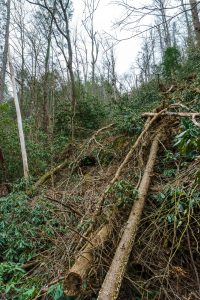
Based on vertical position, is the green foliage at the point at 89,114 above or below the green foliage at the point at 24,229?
above

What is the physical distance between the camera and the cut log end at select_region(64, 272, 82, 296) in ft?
7.86

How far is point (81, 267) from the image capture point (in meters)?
2.54

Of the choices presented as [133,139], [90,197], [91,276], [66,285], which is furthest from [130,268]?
[133,139]

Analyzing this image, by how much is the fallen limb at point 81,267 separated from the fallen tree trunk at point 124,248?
25cm

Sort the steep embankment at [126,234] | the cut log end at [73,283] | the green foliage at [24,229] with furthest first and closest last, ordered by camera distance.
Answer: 1. the green foliage at [24,229]
2. the steep embankment at [126,234]
3. the cut log end at [73,283]

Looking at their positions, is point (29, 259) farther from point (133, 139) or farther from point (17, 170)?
point (17, 170)

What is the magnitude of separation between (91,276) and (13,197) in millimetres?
3282

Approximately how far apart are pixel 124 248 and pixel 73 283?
0.60m

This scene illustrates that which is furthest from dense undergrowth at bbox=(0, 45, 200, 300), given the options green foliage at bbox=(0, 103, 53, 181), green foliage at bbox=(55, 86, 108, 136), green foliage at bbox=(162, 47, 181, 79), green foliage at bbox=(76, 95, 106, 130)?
green foliage at bbox=(162, 47, 181, 79)

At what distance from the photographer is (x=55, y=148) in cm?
865

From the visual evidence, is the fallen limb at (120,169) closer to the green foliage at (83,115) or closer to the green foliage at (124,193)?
the green foliage at (124,193)

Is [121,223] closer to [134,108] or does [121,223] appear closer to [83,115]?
[134,108]

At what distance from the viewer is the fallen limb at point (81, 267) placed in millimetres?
2406

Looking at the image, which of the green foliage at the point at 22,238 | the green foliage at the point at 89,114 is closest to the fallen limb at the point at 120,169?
the green foliage at the point at 22,238
